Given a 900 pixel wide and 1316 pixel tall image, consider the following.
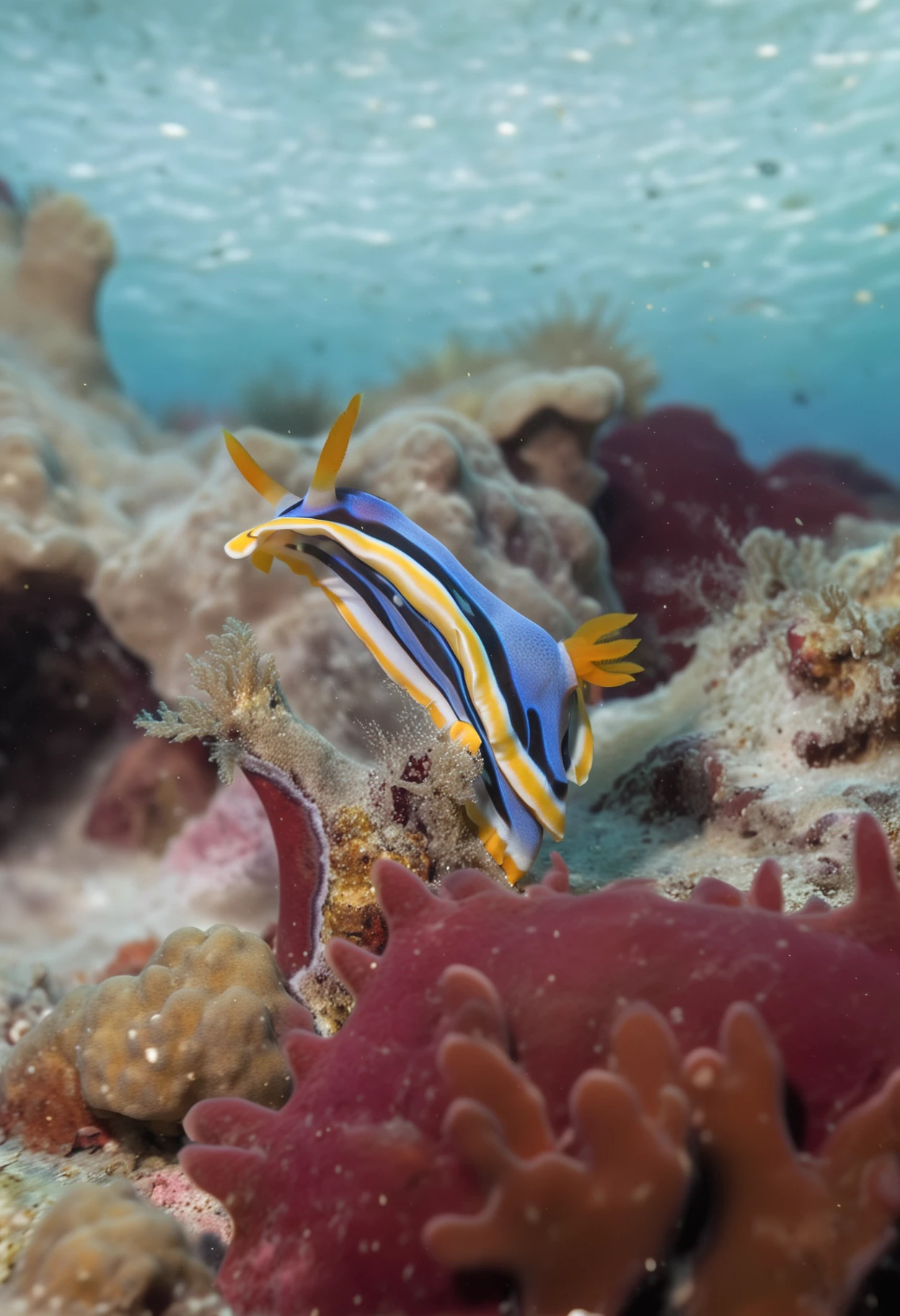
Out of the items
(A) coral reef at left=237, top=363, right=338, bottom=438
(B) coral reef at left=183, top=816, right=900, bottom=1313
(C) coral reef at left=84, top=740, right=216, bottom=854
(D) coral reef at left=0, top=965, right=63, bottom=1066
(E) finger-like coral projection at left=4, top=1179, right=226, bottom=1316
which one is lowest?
(C) coral reef at left=84, top=740, right=216, bottom=854

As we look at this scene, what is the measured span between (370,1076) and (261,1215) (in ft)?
0.80

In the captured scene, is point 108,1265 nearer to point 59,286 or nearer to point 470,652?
point 470,652

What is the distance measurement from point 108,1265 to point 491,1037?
0.57 metres

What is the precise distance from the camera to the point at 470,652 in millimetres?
1806

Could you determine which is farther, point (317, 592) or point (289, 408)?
point (289, 408)

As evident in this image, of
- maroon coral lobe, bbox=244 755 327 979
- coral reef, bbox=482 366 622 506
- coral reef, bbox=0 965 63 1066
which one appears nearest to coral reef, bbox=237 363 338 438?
coral reef, bbox=482 366 622 506

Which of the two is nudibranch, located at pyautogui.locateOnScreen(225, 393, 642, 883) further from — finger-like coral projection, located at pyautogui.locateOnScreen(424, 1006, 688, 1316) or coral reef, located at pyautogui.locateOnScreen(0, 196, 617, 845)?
coral reef, located at pyautogui.locateOnScreen(0, 196, 617, 845)

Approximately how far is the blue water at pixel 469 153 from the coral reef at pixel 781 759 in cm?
459

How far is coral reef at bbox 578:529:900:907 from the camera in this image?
2.15 m

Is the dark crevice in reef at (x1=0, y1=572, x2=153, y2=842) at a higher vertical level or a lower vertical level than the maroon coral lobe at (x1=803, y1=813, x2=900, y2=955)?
lower

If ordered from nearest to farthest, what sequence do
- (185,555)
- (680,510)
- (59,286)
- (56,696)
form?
(185,555), (56,696), (680,510), (59,286)

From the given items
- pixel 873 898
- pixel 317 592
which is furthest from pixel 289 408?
pixel 873 898

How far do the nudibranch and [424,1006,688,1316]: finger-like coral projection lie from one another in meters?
1.01

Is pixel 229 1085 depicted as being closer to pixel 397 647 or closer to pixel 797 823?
pixel 397 647
